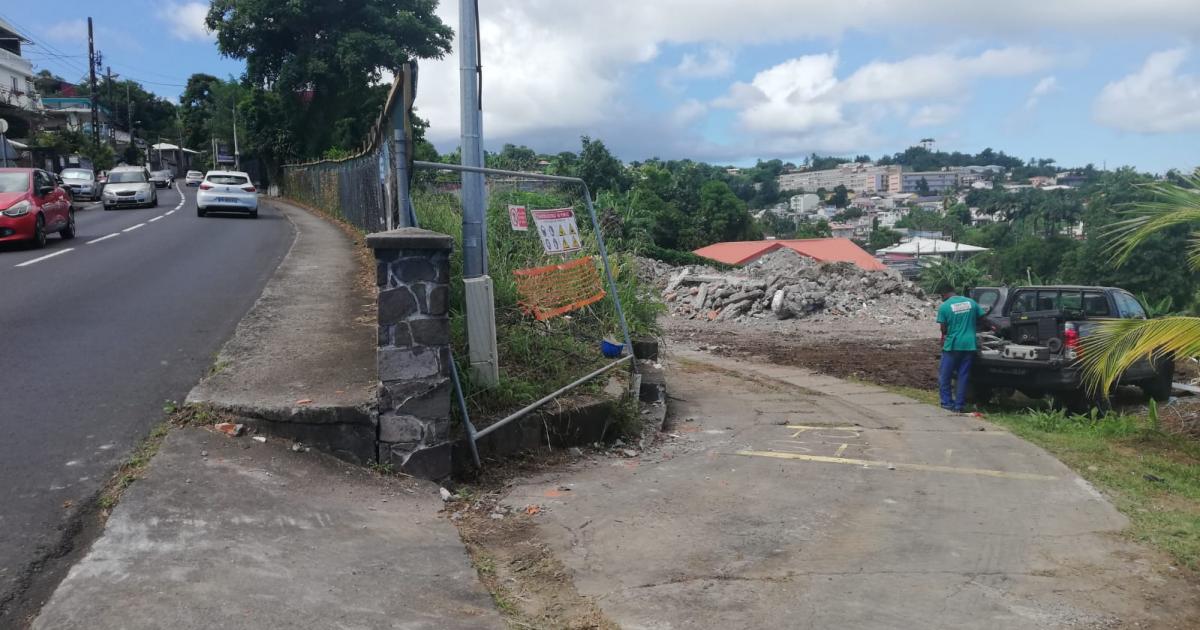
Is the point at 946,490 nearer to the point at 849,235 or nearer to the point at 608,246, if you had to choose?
the point at 608,246

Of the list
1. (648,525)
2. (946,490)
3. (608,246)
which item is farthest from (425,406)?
(608,246)

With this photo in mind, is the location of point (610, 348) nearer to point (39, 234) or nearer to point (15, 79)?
point (39, 234)

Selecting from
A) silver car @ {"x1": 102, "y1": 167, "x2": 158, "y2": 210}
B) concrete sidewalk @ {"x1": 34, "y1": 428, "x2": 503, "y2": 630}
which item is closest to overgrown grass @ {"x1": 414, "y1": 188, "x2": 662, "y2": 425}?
concrete sidewalk @ {"x1": 34, "y1": 428, "x2": 503, "y2": 630}

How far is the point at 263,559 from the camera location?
152 inches

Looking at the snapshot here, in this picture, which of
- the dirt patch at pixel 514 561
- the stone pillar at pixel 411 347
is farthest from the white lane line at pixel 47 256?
the dirt patch at pixel 514 561

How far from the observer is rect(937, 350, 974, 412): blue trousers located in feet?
34.4

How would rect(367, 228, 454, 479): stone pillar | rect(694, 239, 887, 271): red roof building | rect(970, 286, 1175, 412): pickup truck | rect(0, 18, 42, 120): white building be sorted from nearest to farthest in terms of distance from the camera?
1. rect(367, 228, 454, 479): stone pillar
2. rect(970, 286, 1175, 412): pickup truck
3. rect(0, 18, 42, 120): white building
4. rect(694, 239, 887, 271): red roof building

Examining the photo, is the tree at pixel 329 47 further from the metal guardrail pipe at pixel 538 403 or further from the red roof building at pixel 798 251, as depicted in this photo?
the metal guardrail pipe at pixel 538 403

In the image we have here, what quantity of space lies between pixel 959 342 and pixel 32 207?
15.3 meters

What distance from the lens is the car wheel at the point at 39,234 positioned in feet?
49.4

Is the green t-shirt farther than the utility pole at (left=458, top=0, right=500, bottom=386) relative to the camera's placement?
Yes

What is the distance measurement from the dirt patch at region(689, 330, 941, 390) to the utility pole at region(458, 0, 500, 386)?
8320 millimetres

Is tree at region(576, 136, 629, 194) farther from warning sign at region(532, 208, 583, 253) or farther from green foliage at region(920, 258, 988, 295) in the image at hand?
warning sign at region(532, 208, 583, 253)

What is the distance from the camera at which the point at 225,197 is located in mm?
25828
